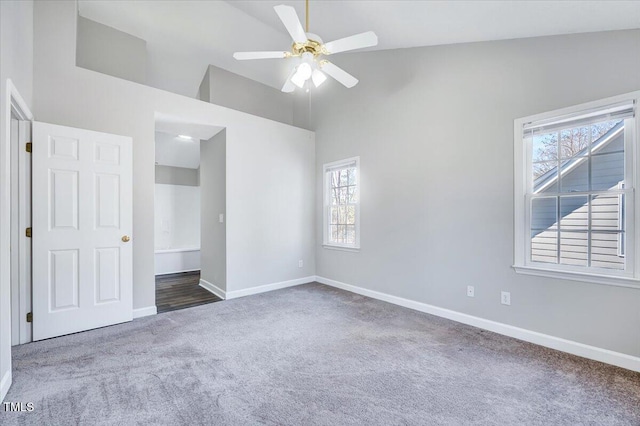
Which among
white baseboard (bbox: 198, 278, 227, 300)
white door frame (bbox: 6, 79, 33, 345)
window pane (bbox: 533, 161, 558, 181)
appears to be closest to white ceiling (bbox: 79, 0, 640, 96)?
window pane (bbox: 533, 161, 558, 181)

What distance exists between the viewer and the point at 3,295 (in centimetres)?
180

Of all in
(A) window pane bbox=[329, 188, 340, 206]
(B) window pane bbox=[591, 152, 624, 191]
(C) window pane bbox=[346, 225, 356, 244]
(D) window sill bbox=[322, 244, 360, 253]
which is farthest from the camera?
(A) window pane bbox=[329, 188, 340, 206]

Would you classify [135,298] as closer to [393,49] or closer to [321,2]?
[321,2]

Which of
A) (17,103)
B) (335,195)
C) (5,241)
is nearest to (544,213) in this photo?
(335,195)

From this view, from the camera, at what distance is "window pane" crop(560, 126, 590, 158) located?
7.91ft

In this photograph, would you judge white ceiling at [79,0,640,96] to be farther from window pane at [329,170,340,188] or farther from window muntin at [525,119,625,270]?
window pane at [329,170,340,188]

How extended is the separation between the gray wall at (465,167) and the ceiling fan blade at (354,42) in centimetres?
147

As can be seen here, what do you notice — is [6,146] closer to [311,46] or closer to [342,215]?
[311,46]

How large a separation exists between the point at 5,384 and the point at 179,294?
2.42 meters

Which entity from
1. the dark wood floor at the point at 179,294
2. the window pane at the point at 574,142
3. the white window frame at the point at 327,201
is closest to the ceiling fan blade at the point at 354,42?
the window pane at the point at 574,142

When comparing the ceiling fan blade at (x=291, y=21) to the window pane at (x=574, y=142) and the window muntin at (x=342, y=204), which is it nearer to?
the window muntin at (x=342, y=204)

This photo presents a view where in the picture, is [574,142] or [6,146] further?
[574,142]

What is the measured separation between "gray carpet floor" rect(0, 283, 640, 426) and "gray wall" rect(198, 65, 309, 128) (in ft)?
11.9

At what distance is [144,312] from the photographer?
10.7ft
